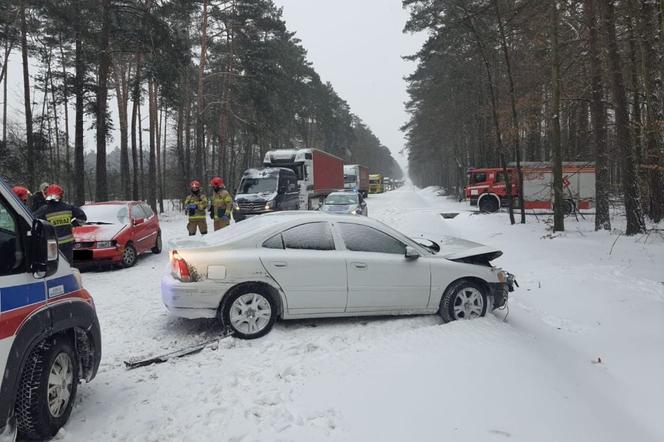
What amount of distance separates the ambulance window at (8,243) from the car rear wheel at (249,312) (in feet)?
8.97

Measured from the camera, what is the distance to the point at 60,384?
11.5ft

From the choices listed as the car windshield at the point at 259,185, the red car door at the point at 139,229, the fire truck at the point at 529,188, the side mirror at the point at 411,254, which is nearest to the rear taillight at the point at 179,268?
the side mirror at the point at 411,254

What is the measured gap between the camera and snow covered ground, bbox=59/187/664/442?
370cm

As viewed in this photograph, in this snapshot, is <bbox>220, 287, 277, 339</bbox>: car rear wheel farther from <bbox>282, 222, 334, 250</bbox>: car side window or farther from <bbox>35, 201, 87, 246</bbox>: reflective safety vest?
<bbox>35, 201, 87, 246</bbox>: reflective safety vest

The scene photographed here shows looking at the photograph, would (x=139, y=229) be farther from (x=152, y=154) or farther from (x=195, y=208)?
(x=152, y=154)

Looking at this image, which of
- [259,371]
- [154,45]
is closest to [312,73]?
[154,45]

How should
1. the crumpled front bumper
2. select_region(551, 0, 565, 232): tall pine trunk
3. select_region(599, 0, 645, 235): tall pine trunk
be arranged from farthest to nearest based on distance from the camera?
select_region(551, 0, 565, 232): tall pine trunk → select_region(599, 0, 645, 235): tall pine trunk → the crumpled front bumper

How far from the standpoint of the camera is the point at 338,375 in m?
4.54

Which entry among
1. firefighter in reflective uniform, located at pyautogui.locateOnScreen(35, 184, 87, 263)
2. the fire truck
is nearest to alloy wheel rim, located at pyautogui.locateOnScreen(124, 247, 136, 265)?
firefighter in reflective uniform, located at pyautogui.locateOnScreen(35, 184, 87, 263)

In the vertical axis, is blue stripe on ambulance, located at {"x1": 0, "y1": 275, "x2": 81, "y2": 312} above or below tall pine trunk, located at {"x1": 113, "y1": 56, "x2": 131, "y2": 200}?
below

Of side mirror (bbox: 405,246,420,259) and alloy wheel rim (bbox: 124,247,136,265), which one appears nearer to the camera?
side mirror (bbox: 405,246,420,259)

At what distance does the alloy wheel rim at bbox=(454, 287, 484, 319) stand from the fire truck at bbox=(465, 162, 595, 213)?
18.6 m

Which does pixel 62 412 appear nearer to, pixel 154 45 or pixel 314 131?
pixel 154 45

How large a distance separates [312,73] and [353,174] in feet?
39.2
